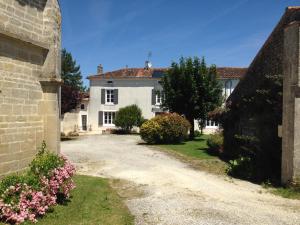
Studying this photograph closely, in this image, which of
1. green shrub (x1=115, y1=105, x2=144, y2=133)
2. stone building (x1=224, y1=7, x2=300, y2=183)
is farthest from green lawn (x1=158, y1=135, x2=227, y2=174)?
green shrub (x1=115, y1=105, x2=144, y2=133)

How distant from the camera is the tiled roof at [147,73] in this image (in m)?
36.3

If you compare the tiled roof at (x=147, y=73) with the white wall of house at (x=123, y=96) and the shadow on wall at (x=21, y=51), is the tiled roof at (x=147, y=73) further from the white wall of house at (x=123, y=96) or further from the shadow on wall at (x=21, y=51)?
the shadow on wall at (x=21, y=51)

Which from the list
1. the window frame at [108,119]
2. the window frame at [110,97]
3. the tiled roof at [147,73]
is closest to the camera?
the tiled roof at [147,73]

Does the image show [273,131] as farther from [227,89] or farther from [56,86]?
[227,89]

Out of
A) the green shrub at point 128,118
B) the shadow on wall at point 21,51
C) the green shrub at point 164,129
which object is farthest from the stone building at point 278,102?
the green shrub at point 128,118

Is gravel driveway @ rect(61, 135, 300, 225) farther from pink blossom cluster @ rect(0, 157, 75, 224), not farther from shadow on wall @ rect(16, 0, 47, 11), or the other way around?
shadow on wall @ rect(16, 0, 47, 11)

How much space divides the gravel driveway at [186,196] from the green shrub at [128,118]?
61.3ft

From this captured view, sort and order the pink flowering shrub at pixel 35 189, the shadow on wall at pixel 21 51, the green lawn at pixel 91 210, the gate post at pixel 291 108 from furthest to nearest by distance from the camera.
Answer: the gate post at pixel 291 108
the shadow on wall at pixel 21 51
the green lawn at pixel 91 210
the pink flowering shrub at pixel 35 189

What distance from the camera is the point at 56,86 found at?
9.87 metres

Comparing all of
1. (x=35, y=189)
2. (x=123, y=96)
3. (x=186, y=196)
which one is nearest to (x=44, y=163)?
(x=35, y=189)

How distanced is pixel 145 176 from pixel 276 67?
623 centimetres

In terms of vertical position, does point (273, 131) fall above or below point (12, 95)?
below

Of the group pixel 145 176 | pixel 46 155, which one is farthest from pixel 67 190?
pixel 145 176

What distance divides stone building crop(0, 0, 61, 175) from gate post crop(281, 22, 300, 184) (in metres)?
7.04
